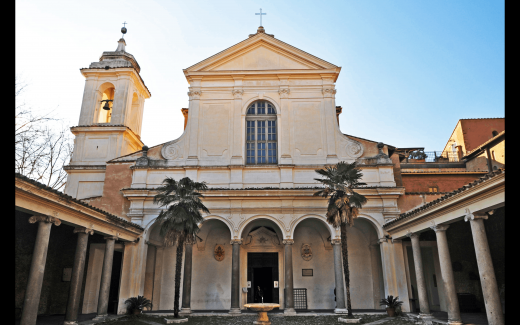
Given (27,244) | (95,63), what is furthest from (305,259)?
(95,63)

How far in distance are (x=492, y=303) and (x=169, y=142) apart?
16.3 m

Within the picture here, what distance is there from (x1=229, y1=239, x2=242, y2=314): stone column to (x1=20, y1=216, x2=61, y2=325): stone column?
8.76 meters

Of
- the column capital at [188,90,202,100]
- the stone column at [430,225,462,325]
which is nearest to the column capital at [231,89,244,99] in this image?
the column capital at [188,90,202,100]

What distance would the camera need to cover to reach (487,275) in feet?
34.1

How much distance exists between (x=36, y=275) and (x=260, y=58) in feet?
53.6

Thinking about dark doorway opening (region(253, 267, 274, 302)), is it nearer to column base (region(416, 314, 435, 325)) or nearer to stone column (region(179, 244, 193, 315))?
stone column (region(179, 244, 193, 315))

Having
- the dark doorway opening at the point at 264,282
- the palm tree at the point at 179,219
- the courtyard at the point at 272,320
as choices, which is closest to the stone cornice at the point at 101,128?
the palm tree at the point at 179,219

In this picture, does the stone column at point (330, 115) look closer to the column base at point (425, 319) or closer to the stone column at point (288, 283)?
the stone column at point (288, 283)

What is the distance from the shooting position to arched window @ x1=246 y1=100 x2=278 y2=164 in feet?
67.4

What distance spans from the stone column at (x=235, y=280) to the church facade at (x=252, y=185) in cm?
5

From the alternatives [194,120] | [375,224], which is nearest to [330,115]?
[375,224]

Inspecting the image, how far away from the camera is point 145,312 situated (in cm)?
1781

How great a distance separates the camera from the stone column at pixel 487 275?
33.0 ft
